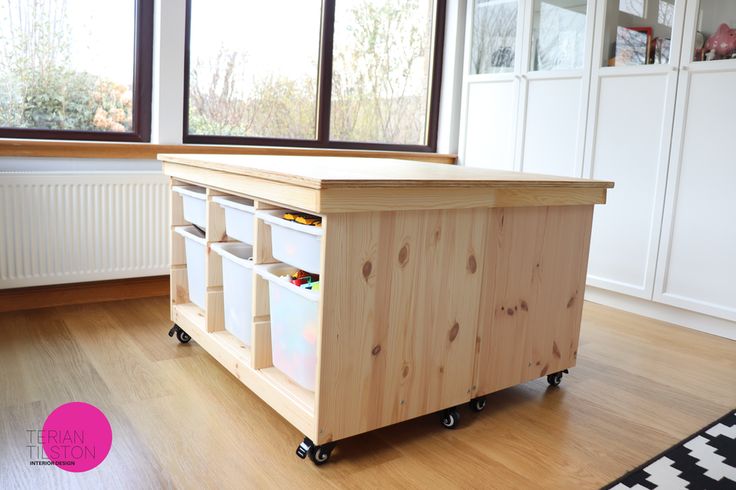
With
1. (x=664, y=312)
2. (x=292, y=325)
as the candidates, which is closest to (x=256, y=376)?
(x=292, y=325)

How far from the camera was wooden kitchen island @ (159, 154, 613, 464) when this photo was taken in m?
1.46

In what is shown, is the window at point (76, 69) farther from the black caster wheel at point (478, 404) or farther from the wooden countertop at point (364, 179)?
the black caster wheel at point (478, 404)

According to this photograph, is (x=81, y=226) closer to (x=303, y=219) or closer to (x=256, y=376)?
(x=256, y=376)

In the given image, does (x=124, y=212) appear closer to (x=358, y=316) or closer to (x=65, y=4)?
(x=65, y=4)

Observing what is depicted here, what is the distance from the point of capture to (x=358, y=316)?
1492 millimetres

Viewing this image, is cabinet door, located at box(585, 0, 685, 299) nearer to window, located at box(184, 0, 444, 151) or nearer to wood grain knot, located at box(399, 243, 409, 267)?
window, located at box(184, 0, 444, 151)

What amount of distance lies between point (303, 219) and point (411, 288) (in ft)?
1.05

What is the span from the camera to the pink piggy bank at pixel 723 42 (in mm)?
2667

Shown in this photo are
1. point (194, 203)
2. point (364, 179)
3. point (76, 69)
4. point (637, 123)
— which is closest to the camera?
point (364, 179)

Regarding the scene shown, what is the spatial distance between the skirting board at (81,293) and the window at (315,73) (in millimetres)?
735

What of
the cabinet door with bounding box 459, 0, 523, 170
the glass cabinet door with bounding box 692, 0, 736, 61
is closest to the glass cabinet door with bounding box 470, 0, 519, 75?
the cabinet door with bounding box 459, 0, 523, 170

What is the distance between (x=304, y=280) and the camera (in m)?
1.62

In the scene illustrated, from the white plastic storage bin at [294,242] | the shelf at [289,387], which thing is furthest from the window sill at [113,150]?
the shelf at [289,387]

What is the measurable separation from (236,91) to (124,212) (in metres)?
0.91
